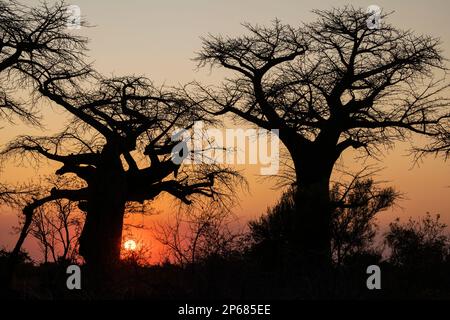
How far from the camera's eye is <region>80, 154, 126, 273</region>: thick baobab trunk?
20.6 m

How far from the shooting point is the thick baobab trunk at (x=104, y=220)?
20.6 m

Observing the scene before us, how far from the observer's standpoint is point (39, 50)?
65.9 ft

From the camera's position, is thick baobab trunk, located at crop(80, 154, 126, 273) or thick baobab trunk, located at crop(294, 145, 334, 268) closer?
thick baobab trunk, located at crop(294, 145, 334, 268)

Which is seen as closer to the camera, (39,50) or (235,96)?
(39,50)

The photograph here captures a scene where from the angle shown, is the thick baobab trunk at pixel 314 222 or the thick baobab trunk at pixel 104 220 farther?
the thick baobab trunk at pixel 104 220

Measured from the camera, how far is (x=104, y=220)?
20.8m

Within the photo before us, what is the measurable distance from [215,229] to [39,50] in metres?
7.05

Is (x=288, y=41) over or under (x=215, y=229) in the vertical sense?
over

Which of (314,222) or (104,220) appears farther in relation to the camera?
(104,220)
